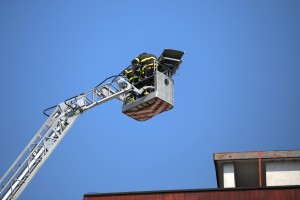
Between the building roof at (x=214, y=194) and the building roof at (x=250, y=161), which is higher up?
the building roof at (x=250, y=161)

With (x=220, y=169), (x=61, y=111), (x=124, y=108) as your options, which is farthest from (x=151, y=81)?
(x=220, y=169)

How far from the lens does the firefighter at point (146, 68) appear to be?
3362 cm

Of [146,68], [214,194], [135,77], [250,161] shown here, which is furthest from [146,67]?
[250,161]

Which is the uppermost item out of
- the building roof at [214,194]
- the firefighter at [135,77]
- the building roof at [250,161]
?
the firefighter at [135,77]

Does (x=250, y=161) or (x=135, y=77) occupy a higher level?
(x=135, y=77)

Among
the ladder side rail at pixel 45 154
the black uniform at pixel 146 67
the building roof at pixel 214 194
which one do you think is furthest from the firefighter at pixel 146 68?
the building roof at pixel 214 194

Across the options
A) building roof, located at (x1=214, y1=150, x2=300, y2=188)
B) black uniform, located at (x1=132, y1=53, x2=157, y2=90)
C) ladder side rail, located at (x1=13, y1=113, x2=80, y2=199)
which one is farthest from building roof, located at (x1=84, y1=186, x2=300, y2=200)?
black uniform, located at (x1=132, y1=53, x2=157, y2=90)

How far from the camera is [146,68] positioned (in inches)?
1328

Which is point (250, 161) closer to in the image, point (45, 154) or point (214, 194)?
point (214, 194)

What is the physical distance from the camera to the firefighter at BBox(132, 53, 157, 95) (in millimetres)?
33625

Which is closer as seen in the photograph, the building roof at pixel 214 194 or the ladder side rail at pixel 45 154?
the ladder side rail at pixel 45 154

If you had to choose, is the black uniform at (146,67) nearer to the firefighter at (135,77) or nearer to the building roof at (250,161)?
the firefighter at (135,77)

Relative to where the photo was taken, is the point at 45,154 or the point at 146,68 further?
the point at 146,68

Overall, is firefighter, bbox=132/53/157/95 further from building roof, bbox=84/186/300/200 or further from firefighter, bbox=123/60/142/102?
building roof, bbox=84/186/300/200
